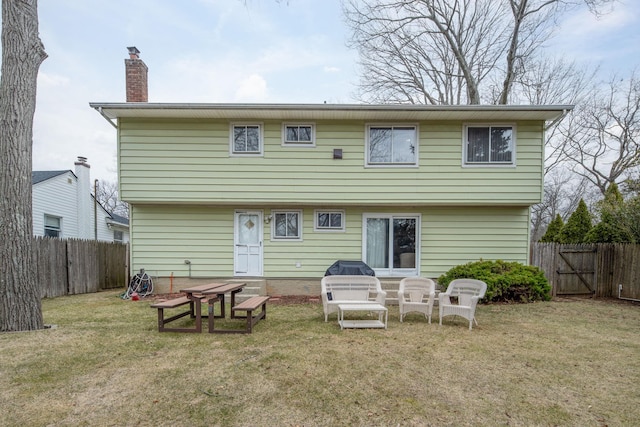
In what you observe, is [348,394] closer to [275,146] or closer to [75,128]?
[275,146]

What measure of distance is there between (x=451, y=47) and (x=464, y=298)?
1492 centimetres

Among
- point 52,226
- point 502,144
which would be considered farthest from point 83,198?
point 502,144

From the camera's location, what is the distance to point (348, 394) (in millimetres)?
3273

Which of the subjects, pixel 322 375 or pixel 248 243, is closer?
pixel 322 375

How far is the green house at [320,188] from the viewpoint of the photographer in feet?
28.6

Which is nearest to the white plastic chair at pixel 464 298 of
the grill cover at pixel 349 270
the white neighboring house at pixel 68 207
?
the grill cover at pixel 349 270

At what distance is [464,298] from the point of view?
20.5 ft

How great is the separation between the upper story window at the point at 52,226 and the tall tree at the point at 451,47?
55.2 ft

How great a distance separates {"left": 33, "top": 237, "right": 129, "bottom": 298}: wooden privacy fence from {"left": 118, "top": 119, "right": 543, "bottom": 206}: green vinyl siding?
2.89 m

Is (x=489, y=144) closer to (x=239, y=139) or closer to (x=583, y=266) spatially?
(x=583, y=266)

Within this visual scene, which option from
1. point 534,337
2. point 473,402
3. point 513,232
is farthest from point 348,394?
point 513,232

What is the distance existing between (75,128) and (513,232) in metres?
22.4

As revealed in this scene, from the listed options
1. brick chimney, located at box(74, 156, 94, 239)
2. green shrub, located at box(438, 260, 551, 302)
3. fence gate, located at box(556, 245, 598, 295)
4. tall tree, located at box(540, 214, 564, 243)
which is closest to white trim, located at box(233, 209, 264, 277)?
green shrub, located at box(438, 260, 551, 302)

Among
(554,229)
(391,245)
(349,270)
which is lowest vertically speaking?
(349,270)
